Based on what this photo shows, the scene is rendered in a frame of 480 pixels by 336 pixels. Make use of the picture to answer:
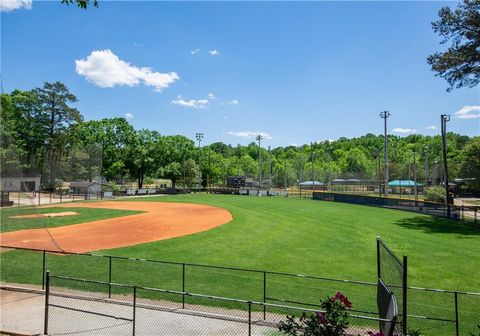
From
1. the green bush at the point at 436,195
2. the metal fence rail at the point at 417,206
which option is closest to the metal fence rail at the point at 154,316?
Result: the metal fence rail at the point at 417,206

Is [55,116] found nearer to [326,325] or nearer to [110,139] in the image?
[110,139]

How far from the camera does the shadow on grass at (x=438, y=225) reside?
98.5 feet

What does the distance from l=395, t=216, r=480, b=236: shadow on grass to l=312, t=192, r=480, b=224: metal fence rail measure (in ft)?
6.49

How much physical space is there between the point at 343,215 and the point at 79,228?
25643 millimetres

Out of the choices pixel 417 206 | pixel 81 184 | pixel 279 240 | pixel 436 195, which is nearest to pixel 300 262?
pixel 279 240

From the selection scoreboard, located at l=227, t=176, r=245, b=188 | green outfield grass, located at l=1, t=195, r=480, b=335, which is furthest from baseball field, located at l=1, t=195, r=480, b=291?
scoreboard, located at l=227, t=176, r=245, b=188

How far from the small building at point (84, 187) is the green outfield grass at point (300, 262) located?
47464 mm

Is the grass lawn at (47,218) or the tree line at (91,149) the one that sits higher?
the tree line at (91,149)

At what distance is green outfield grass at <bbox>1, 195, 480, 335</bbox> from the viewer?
1374cm

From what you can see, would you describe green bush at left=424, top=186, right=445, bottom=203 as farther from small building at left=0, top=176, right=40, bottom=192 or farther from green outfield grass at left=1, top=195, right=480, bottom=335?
small building at left=0, top=176, right=40, bottom=192

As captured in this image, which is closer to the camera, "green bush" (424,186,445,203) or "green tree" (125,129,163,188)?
"green bush" (424,186,445,203)

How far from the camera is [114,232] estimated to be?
1147 inches

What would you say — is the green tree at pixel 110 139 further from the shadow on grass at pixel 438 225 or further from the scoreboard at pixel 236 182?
the shadow on grass at pixel 438 225

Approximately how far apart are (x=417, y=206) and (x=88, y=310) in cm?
4190
